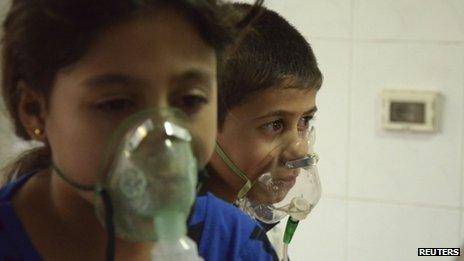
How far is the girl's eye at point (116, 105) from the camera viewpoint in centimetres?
63

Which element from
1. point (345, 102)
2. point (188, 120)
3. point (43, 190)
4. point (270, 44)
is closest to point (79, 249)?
point (43, 190)

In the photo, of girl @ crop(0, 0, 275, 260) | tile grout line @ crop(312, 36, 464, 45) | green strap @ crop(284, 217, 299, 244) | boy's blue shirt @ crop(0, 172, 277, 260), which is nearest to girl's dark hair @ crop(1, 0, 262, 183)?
girl @ crop(0, 0, 275, 260)

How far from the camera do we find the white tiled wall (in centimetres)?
157

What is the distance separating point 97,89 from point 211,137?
0.13m

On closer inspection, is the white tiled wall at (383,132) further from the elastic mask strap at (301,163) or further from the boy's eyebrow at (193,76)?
the boy's eyebrow at (193,76)

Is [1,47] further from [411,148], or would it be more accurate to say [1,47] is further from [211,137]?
[411,148]

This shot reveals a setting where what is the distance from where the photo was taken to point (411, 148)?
1.60 m

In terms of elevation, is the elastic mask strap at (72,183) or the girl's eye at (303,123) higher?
the girl's eye at (303,123)

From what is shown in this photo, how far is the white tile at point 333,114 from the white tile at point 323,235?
4 centimetres

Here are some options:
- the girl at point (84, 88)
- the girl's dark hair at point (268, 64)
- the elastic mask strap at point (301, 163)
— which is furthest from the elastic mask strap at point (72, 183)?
the elastic mask strap at point (301, 163)

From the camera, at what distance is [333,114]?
1.64 metres

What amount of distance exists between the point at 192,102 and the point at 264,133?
0.33m

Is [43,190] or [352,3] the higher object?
[352,3]

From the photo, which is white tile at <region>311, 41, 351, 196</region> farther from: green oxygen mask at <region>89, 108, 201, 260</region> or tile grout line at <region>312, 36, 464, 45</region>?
green oxygen mask at <region>89, 108, 201, 260</region>
